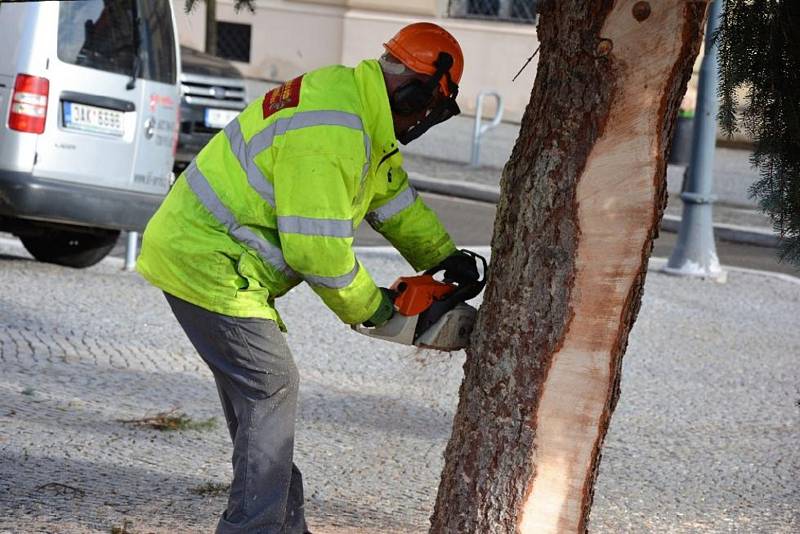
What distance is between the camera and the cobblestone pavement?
4.64m

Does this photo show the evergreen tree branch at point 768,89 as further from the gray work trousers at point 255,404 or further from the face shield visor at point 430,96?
the gray work trousers at point 255,404

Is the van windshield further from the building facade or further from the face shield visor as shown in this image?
the building facade

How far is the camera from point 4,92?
7664mm

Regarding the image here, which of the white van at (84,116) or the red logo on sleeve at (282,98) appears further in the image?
the white van at (84,116)

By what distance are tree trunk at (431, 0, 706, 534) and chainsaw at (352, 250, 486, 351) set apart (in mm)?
97

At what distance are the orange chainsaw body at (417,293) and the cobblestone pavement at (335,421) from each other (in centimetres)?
107

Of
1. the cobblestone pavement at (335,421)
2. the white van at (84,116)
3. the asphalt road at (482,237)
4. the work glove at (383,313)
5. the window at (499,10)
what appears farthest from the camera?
the window at (499,10)

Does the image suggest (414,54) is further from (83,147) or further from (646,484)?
(83,147)

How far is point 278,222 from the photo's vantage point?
3.43m

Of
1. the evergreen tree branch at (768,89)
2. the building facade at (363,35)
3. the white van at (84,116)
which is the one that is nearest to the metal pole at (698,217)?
the white van at (84,116)

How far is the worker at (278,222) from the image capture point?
3422 millimetres

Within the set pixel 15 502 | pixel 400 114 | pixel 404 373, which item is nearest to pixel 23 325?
pixel 404 373

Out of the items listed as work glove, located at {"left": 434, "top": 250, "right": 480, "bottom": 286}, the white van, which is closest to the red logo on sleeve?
work glove, located at {"left": 434, "top": 250, "right": 480, "bottom": 286}

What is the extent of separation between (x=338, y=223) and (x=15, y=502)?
1.72 metres
